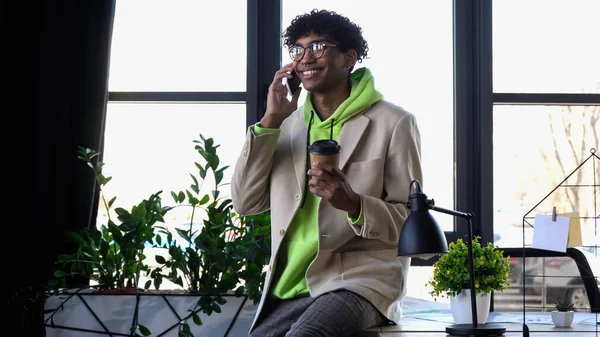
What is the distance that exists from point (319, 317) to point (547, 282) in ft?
4.31

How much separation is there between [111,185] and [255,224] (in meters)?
0.88

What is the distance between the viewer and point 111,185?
350 cm

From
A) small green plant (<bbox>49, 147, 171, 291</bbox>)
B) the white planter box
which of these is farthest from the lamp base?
small green plant (<bbox>49, 147, 171, 291</bbox>)

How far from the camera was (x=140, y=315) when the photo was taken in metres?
Answer: 2.79

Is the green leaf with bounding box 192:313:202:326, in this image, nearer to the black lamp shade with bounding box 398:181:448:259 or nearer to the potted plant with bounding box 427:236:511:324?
the potted plant with bounding box 427:236:511:324

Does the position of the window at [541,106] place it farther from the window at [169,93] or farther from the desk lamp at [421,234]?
the desk lamp at [421,234]

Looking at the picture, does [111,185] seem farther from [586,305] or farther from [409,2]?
[586,305]

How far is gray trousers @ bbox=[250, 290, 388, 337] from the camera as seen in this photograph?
6.56ft

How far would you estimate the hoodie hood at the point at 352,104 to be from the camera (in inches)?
92.7

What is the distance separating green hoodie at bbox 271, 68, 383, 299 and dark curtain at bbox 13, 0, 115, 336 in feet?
Result: 3.83

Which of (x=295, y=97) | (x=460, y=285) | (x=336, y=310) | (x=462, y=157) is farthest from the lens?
(x=462, y=157)

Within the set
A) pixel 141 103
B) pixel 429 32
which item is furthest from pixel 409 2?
pixel 141 103

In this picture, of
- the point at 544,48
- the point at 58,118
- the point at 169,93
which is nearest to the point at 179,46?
the point at 169,93

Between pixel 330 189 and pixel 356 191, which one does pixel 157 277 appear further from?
pixel 330 189
